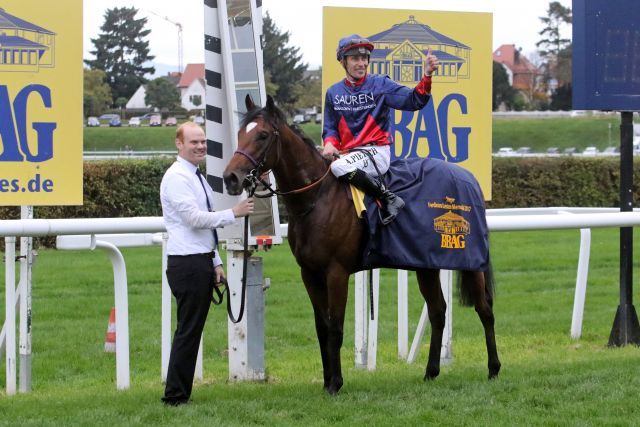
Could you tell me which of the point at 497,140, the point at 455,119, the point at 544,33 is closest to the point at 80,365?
the point at 455,119

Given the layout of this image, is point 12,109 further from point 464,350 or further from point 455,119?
point 464,350

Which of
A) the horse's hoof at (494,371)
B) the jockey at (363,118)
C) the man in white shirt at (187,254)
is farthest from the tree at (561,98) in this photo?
the man in white shirt at (187,254)

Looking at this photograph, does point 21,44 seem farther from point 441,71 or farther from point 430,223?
point 441,71

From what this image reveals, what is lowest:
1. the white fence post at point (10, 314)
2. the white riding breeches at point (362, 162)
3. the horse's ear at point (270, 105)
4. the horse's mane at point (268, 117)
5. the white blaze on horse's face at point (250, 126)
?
the white fence post at point (10, 314)

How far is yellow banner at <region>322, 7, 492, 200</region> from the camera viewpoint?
761cm

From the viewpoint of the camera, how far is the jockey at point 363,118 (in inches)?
243

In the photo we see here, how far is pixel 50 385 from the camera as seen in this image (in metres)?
7.42

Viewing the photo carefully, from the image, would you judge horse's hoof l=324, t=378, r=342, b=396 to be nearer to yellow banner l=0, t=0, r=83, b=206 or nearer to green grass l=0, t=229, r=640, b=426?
green grass l=0, t=229, r=640, b=426

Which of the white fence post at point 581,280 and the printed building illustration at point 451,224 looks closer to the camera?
the printed building illustration at point 451,224

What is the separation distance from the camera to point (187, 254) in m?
5.60

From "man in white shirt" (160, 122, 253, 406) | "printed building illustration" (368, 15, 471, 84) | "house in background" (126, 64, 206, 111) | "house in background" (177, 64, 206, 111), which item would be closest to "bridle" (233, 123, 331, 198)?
"man in white shirt" (160, 122, 253, 406)

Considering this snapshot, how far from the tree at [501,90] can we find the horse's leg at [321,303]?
58.8 metres

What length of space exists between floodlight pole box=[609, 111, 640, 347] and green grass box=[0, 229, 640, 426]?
178 millimetres

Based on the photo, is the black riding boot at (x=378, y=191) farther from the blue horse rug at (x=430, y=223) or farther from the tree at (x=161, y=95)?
the tree at (x=161, y=95)
